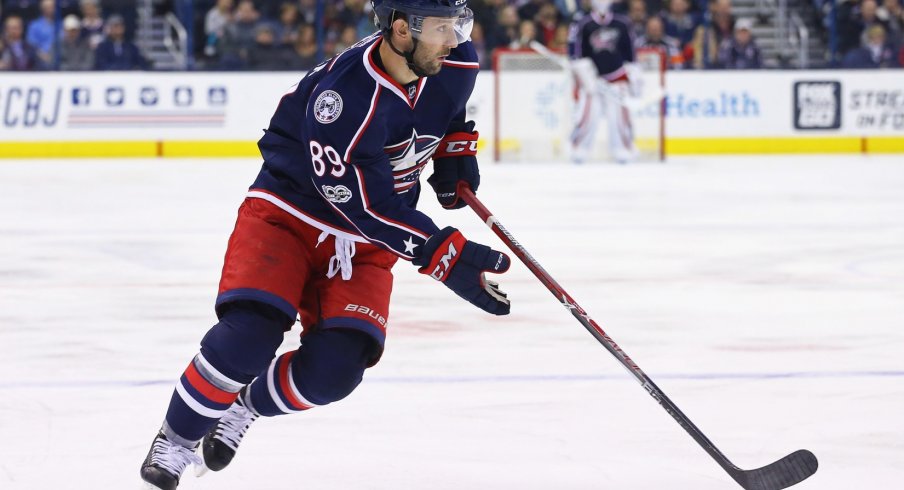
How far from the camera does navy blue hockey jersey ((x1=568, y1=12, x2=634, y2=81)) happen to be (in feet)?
37.9

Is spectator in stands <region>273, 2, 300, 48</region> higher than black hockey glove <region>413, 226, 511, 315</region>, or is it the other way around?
black hockey glove <region>413, 226, 511, 315</region>

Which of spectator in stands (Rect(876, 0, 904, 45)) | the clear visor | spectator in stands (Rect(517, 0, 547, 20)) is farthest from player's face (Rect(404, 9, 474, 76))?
spectator in stands (Rect(876, 0, 904, 45))

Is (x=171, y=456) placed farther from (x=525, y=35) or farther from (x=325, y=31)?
(x=325, y=31)

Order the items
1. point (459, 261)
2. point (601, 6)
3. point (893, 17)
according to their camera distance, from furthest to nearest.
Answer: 1. point (893, 17)
2. point (601, 6)
3. point (459, 261)

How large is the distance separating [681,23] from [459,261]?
429 inches

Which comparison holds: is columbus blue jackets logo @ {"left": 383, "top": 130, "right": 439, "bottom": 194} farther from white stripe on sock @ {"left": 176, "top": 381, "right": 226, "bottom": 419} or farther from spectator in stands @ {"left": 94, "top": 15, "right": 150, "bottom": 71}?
spectator in stands @ {"left": 94, "top": 15, "right": 150, "bottom": 71}

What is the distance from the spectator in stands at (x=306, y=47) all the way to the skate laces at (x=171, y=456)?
1002 centimetres

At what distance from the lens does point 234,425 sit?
9.32 ft

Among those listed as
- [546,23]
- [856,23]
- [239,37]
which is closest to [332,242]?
[239,37]

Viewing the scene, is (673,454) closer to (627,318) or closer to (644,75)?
(627,318)

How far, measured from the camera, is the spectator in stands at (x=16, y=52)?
1191 cm

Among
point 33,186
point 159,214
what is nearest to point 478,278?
point 159,214

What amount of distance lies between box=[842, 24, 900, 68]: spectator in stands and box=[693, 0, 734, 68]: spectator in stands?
3.33 feet

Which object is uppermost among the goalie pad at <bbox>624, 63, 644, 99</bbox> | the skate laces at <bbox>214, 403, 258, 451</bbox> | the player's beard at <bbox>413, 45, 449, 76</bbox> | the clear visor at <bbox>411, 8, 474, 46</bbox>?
the clear visor at <bbox>411, 8, 474, 46</bbox>
